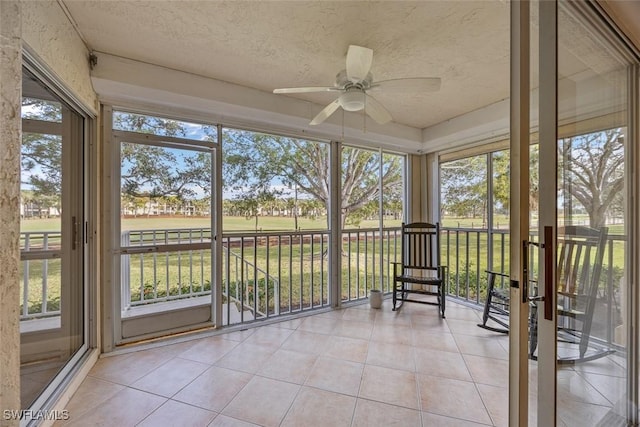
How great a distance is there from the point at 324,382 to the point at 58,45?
8.76 feet

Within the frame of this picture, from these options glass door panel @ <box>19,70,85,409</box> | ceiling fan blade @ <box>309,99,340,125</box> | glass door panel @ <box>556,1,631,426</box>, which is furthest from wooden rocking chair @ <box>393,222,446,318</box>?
glass door panel @ <box>19,70,85,409</box>

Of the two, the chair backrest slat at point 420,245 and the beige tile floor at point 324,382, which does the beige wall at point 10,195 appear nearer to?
the beige tile floor at point 324,382

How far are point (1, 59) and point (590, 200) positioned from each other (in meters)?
2.46

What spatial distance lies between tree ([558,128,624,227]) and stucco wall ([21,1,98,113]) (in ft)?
8.10

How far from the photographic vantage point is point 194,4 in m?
1.67

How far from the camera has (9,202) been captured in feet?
3.62

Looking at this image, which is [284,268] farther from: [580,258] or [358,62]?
[580,258]

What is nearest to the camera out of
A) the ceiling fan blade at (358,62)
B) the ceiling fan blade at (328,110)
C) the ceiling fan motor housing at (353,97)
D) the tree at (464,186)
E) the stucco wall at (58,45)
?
the stucco wall at (58,45)

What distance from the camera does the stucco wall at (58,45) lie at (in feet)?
4.54

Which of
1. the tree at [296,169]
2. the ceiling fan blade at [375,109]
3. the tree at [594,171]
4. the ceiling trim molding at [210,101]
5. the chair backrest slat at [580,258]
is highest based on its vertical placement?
the ceiling trim molding at [210,101]

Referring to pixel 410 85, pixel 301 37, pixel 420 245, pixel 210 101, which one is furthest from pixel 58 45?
pixel 420 245

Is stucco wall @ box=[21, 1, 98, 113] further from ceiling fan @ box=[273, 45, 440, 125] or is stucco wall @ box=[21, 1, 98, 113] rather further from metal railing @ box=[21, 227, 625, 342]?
ceiling fan @ box=[273, 45, 440, 125]

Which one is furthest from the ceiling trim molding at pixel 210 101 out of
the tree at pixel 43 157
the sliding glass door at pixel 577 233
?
the sliding glass door at pixel 577 233

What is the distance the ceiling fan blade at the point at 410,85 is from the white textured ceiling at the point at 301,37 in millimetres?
339
